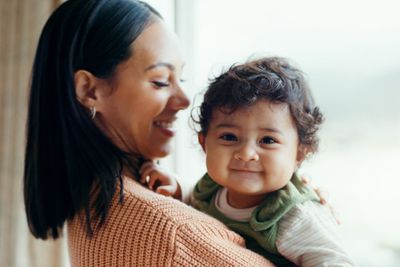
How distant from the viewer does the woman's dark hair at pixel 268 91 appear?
39.3 inches

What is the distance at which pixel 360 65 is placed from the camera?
1.40 metres

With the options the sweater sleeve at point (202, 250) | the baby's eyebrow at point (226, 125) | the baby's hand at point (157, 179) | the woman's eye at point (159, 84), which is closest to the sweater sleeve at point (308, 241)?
the sweater sleeve at point (202, 250)

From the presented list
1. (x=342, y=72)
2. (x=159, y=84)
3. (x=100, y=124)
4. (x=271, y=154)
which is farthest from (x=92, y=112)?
(x=342, y=72)

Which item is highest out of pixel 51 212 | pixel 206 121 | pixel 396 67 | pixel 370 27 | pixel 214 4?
pixel 214 4

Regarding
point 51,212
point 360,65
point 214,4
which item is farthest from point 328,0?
point 51,212

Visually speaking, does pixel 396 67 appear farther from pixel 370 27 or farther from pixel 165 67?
pixel 165 67

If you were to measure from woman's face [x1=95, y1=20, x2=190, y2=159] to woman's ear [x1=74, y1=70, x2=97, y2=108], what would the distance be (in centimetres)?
2

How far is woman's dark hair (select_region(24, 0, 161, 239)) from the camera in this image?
3.50 feet

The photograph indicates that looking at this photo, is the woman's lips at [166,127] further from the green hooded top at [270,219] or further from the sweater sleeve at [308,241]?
the sweater sleeve at [308,241]

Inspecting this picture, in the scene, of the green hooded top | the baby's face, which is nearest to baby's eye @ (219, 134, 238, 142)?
the baby's face

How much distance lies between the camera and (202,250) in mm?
891

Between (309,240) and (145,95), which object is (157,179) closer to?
(145,95)

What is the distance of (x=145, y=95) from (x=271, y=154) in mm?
354

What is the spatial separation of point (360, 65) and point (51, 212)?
99cm
